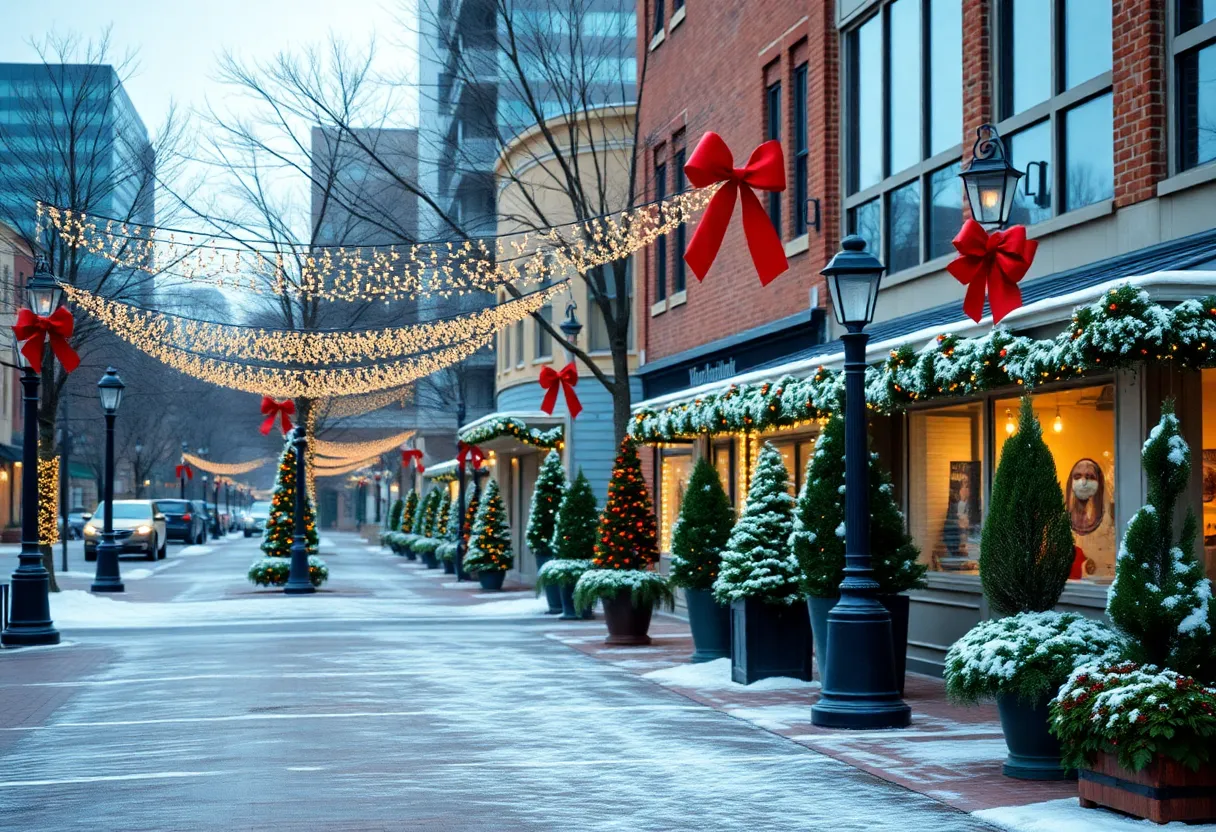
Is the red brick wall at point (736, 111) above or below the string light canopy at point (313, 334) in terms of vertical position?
above

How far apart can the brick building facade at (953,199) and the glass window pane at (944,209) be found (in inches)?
1.0

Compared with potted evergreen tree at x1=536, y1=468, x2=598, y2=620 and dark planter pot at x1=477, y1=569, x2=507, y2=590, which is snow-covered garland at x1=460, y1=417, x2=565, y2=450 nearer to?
dark planter pot at x1=477, y1=569, x2=507, y2=590

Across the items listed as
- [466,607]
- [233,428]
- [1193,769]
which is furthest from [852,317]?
[233,428]

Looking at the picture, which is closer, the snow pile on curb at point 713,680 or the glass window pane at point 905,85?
the snow pile on curb at point 713,680

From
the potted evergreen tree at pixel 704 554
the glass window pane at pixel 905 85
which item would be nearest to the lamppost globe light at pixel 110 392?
the potted evergreen tree at pixel 704 554

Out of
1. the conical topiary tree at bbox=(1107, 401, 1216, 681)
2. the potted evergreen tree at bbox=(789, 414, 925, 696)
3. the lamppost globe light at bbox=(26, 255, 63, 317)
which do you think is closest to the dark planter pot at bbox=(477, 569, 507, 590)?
the lamppost globe light at bbox=(26, 255, 63, 317)

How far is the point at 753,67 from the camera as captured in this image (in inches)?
843

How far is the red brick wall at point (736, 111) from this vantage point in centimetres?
1894

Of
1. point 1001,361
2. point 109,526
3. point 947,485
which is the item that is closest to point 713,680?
point 947,485

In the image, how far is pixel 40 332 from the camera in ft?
65.3

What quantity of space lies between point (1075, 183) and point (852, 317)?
2681 mm

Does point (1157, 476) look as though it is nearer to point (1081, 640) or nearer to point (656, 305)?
point (1081, 640)

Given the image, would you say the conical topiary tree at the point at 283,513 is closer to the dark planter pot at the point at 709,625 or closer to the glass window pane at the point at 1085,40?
the dark planter pot at the point at 709,625

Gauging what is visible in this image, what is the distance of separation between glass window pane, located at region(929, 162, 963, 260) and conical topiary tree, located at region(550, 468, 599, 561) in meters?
8.63
